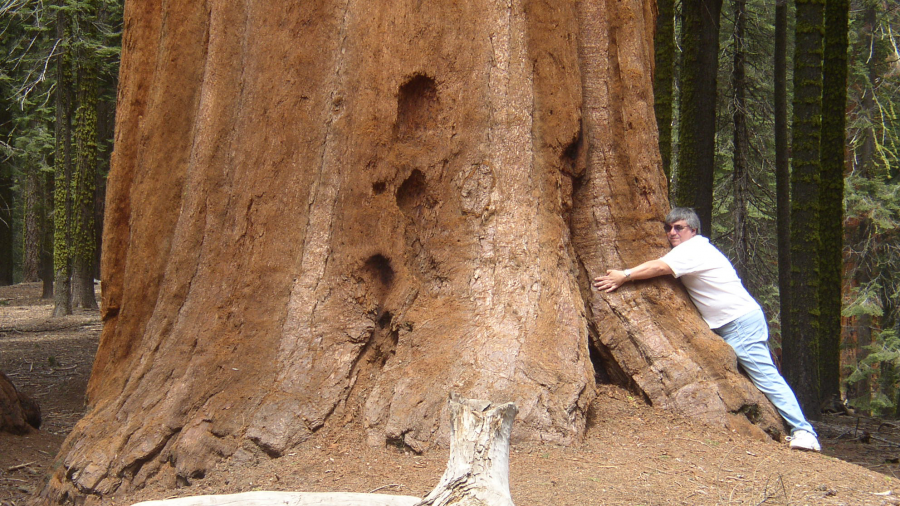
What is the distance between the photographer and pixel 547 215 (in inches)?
193

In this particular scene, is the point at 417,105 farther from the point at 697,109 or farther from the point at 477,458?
the point at 697,109

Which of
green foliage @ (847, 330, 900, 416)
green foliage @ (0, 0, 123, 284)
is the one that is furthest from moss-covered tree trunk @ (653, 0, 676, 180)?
green foliage @ (0, 0, 123, 284)

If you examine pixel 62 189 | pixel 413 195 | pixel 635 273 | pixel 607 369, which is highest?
pixel 62 189

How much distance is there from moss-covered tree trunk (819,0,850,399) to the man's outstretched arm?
5092 mm

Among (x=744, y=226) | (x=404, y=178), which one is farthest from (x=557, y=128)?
(x=744, y=226)

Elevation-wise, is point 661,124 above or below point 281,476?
above

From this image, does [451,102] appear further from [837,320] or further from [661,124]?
[837,320]

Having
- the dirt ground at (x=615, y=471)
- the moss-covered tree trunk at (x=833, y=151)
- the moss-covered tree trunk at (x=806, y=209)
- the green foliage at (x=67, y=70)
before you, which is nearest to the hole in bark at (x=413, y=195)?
the dirt ground at (x=615, y=471)

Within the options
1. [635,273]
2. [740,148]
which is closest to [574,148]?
[635,273]

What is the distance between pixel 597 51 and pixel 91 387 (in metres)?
4.62

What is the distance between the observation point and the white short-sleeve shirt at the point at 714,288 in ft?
17.4

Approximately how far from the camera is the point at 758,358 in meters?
5.32

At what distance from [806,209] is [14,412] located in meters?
8.61

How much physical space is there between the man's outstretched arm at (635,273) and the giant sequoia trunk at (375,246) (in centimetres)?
9
